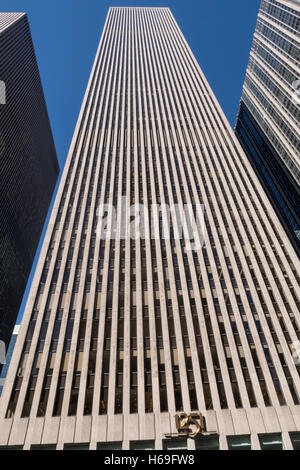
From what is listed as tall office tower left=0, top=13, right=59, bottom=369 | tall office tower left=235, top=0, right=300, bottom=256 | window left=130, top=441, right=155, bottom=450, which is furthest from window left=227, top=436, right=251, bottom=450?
tall office tower left=0, top=13, right=59, bottom=369

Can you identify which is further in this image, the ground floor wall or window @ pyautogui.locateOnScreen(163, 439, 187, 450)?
window @ pyautogui.locateOnScreen(163, 439, 187, 450)

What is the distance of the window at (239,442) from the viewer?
26.4 meters

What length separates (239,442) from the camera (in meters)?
26.6

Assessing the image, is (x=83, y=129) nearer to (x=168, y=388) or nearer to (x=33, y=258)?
(x=168, y=388)

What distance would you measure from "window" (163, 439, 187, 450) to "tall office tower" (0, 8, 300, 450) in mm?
102

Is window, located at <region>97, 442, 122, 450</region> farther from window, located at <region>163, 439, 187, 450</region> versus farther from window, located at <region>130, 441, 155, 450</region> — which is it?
window, located at <region>163, 439, 187, 450</region>

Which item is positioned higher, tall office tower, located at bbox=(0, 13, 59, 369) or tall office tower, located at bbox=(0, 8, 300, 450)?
tall office tower, located at bbox=(0, 13, 59, 369)

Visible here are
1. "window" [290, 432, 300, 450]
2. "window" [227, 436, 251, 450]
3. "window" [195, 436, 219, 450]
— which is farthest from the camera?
"window" [227, 436, 251, 450]

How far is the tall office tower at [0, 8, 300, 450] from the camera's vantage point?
88.9ft

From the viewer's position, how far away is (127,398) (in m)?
28.7

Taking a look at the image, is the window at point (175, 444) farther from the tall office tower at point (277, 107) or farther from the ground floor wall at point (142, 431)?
the tall office tower at point (277, 107)

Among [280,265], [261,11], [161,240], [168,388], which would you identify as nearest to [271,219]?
[280,265]

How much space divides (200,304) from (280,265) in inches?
596

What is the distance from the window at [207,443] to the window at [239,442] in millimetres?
1276
